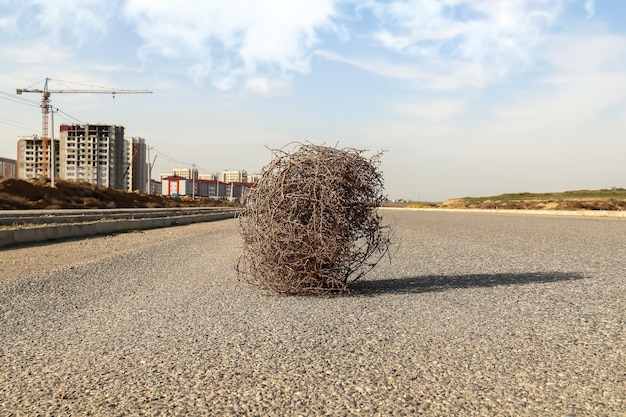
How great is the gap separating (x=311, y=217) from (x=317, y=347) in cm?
262

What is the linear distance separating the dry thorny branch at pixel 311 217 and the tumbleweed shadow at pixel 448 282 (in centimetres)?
80

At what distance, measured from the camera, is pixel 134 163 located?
425 feet

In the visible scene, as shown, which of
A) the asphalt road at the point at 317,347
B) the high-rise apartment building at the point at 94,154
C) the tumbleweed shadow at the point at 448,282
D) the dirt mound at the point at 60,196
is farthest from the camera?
the high-rise apartment building at the point at 94,154

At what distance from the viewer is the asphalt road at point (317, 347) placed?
3.70 metres

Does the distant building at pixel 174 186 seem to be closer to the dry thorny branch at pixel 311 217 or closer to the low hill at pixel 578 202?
the low hill at pixel 578 202

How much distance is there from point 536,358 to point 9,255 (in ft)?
41.9

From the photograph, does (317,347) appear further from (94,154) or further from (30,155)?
(30,155)

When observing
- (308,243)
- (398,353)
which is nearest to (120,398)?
(398,353)

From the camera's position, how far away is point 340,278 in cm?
774

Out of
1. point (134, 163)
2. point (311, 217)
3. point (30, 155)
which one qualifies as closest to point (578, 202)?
point (311, 217)

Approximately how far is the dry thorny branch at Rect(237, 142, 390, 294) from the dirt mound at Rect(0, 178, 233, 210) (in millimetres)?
31130

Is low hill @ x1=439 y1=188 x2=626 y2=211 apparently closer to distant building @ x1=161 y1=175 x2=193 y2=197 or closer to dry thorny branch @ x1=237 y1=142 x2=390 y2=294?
dry thorny branch @ x1=237 y1=142 x2=390 y2=294

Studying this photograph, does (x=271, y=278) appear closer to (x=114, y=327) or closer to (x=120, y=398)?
(x=114, y=327)

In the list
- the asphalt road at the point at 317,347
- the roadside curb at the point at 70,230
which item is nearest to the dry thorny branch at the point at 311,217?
the asphalt road at the point at 317,347
